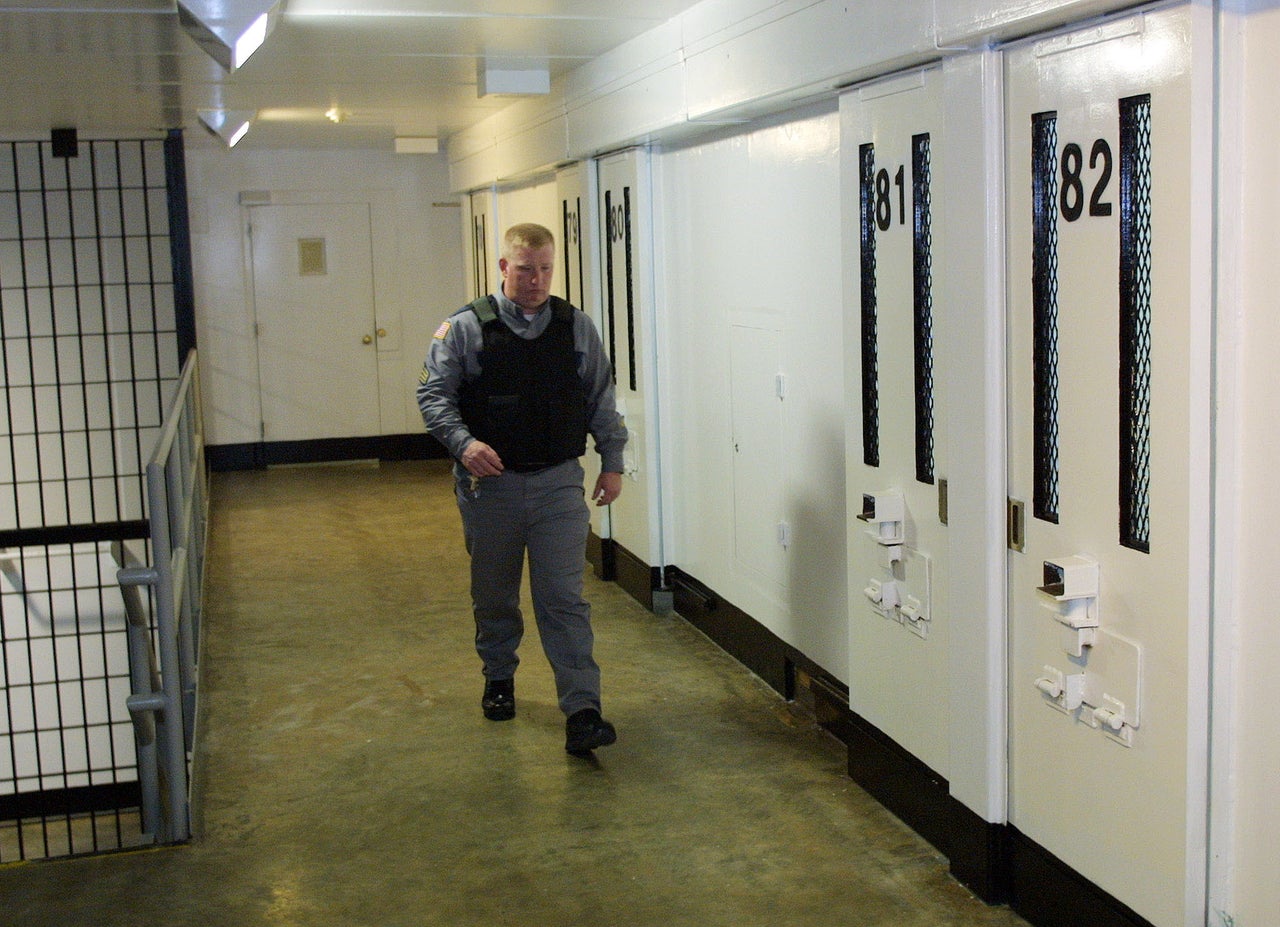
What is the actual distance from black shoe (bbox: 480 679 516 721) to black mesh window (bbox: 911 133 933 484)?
1.67 m

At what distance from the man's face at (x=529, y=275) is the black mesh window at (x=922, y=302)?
1.12m

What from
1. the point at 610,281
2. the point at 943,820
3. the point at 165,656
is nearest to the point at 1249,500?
the point at 943,820

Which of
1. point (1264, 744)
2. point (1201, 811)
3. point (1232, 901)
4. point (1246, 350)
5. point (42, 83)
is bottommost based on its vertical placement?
point (1232, 901)

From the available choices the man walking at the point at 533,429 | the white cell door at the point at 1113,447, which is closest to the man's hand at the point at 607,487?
the man walking at the point at 533,429

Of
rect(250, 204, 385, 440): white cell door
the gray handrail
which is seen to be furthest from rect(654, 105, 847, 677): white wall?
rect(250, 204, 385, 440): white cell door

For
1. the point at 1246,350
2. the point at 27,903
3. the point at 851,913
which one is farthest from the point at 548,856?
the point at 1246,350

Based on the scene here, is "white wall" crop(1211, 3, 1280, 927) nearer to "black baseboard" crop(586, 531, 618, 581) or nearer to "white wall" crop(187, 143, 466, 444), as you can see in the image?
"black baseboard" crop(586, 531, 618, 581)

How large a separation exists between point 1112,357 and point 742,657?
2.51m

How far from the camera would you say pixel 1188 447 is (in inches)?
88.6

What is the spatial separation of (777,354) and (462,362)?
981 mm

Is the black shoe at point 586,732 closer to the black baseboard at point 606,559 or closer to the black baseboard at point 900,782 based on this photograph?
the black baseboard at point 900,782

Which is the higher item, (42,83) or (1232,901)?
(42,83)

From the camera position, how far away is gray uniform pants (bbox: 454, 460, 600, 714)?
397 centimetres

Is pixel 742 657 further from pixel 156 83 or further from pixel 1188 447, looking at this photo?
pixel 156 83
